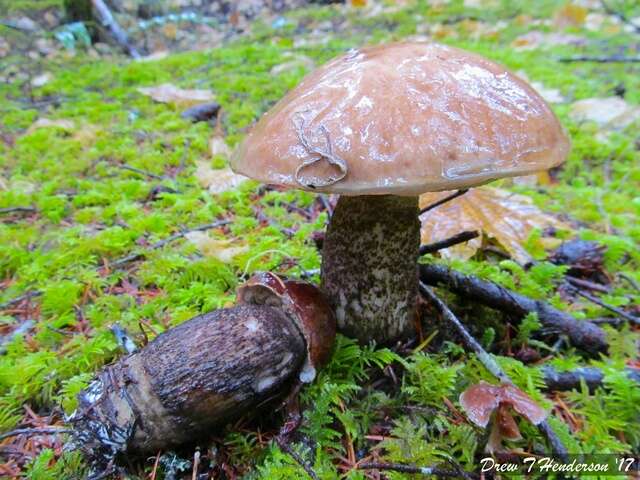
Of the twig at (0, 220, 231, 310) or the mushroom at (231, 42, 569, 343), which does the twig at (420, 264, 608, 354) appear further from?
the twig at (0, 220, 231, 310)

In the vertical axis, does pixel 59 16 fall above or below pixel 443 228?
above

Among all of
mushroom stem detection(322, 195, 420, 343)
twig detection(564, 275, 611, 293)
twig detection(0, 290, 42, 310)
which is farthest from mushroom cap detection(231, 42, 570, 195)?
twig detection(0, 290, 42, 310)

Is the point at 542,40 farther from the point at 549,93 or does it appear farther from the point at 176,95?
the point at 176,95

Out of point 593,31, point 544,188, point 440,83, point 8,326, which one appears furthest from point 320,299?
point 593,31

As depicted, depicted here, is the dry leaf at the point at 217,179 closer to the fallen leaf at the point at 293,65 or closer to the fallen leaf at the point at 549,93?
the fallen leaf at the point at 293,65

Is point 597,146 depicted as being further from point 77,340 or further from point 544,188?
point 77,340

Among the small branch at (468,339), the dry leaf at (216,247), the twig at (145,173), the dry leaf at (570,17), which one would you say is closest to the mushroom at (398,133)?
the small branch at (468,339)
